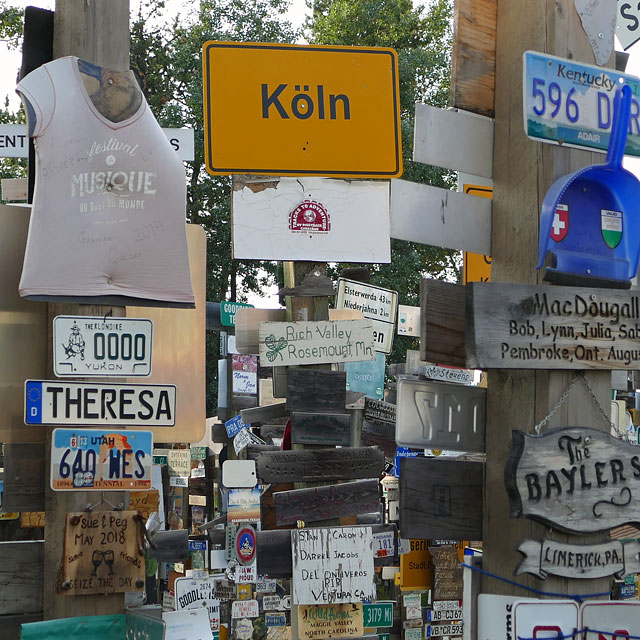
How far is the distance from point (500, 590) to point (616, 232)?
50.4 inches

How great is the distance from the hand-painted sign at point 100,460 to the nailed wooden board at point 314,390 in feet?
5.29

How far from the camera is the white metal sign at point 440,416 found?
11.2ft

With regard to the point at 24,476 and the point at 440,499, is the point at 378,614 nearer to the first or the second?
the point at 24,476

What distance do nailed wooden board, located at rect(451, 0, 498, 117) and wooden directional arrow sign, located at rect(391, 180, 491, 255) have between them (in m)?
0.34

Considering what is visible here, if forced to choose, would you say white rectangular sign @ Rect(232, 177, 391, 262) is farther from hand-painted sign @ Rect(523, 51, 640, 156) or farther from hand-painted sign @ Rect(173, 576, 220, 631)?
hand-painted sign @ Rect(173, 576, 220, 631)

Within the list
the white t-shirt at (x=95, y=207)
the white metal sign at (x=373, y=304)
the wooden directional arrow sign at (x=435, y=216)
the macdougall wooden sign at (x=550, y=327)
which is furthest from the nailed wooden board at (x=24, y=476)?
the white metal sign at (x=373, y=304)

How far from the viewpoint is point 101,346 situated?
14.6 feet

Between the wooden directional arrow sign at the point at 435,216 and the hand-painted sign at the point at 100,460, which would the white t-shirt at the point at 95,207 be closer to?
the hand-painted sign at the point at 100,460

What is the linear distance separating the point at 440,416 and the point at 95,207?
175 centimetres

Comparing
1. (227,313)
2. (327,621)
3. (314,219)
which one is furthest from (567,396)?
(227,313)

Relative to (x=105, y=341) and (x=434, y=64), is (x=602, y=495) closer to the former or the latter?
(x=105, y=341)

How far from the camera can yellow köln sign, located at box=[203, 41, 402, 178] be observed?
480cm

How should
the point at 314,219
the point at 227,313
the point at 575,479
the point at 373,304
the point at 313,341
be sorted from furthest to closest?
the point at 227,313
the point at 373,304
the point at 313,341
the point at 314,219
the point at 575,479

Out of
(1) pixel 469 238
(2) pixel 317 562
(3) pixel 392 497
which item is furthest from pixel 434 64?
(1) pixel 469 238
